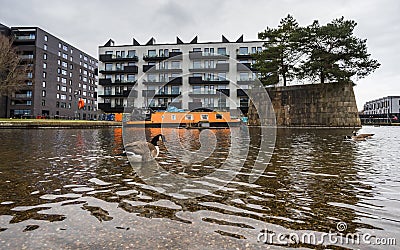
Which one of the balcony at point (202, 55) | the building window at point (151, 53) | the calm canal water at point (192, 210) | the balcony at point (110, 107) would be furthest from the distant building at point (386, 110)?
the calm canal water at point (192, 210)

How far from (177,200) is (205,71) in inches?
1991

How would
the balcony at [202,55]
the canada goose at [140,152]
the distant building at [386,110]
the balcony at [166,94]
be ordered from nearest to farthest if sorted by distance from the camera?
1. the canada goose at [140,152]
2. the balcony at [202,55]
3. the balcony at [166,94]
4. the distant building at [386,110]

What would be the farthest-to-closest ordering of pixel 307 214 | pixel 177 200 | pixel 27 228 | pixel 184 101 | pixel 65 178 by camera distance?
pixel 184 101 → pixel 65 178 → pixel 177 200 → pixel 307 214 → pixel 27 228

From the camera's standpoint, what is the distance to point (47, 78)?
6638 cm

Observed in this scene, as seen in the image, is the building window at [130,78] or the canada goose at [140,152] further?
the building window at [130,78]

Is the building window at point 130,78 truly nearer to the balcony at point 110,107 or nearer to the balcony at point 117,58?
the balcony at point 117,58

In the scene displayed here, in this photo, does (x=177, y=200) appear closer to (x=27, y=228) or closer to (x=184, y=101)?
(x=27, y=228)

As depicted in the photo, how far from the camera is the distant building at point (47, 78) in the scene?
200 ft

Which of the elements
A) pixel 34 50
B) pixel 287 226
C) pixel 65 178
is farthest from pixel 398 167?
pixel 34 50

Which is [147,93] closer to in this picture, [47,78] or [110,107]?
[110,107]

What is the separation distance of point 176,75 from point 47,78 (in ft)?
117

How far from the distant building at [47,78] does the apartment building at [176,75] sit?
1572 centimetres

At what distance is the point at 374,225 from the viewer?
96.6 inches

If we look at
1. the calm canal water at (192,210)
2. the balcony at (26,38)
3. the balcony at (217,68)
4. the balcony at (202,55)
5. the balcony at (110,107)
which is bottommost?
the calm canal water at (192,210)
